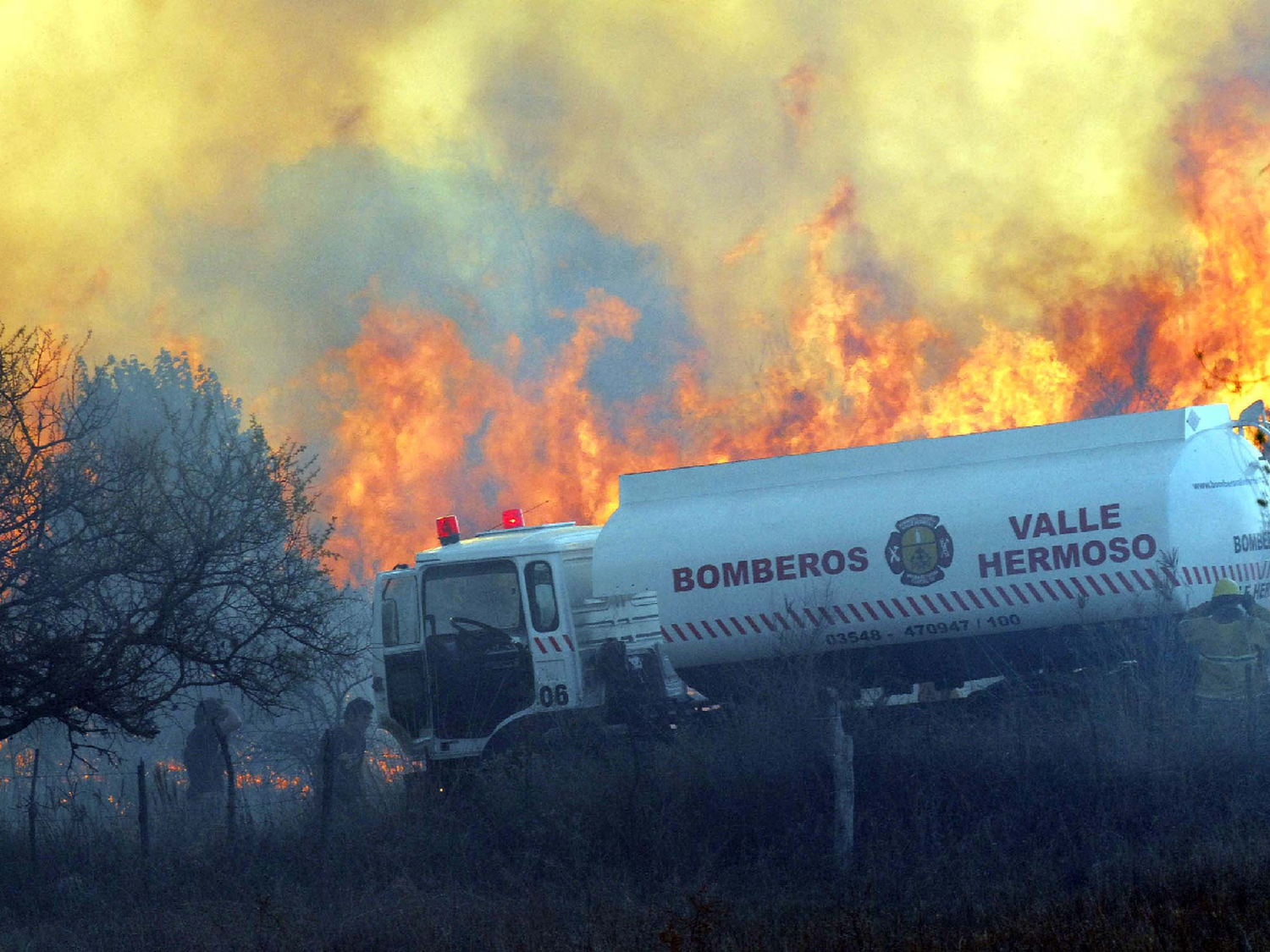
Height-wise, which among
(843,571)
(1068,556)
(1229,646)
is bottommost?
(1229,646)

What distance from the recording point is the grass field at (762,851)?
8.12 m

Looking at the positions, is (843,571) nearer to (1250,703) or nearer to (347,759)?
(1250,703)

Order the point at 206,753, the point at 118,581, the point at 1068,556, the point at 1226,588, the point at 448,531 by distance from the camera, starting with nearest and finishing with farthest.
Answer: the point at 1226,588, the point at 1068,556, the point at 448,531, the point at 118,581, the point at 206,753

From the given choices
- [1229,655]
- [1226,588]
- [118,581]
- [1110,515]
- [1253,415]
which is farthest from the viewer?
[118,581]

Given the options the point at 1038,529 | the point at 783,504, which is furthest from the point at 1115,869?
the point at 783,504

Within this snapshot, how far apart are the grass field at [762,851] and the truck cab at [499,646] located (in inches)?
24.0

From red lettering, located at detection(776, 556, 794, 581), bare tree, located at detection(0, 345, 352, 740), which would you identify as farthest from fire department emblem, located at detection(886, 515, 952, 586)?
bare tree, located at detection(0, 345, 352, 740)

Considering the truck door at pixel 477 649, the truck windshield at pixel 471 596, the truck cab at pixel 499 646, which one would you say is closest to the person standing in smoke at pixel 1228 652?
the truck cab at pixel 499 646

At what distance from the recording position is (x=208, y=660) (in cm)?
1327

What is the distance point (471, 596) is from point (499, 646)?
580 mm

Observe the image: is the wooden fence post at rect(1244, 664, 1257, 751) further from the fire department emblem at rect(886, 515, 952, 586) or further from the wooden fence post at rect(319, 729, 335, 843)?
the wooden fence post at rect(319, 729, 335, 843)

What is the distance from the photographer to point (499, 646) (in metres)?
12.9

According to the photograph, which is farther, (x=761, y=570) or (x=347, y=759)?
(x=761, y=570)

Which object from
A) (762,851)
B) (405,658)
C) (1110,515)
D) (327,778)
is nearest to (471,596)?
(405,658)
